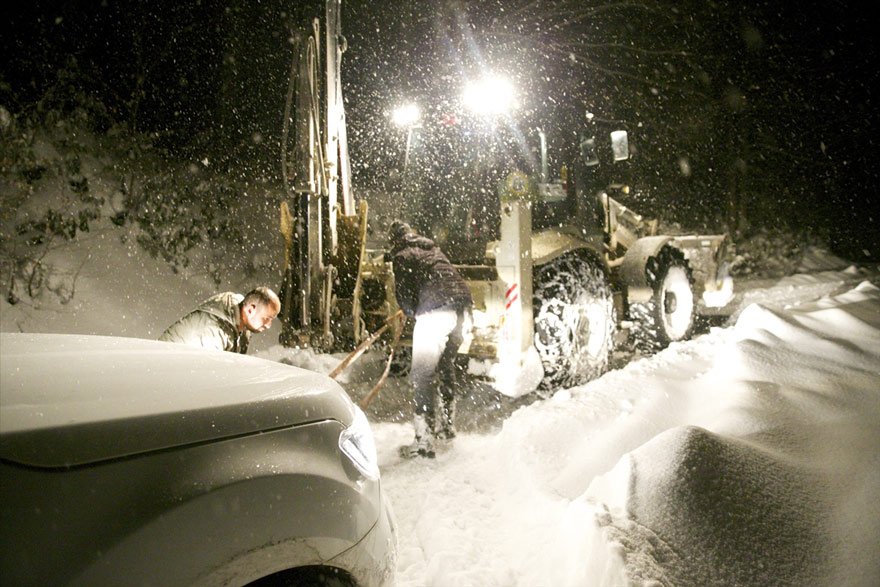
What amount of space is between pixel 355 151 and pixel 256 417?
996cm

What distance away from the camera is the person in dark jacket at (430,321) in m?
4.20

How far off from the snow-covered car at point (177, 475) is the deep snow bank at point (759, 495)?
117cm

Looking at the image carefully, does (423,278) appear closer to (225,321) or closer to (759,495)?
(225,321)

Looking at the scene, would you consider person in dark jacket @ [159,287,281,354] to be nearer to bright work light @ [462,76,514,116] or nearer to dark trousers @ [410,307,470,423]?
dark trousers @ [410,307,470,423]

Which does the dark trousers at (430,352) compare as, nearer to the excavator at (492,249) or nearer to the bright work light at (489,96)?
the excavator at (492,249)

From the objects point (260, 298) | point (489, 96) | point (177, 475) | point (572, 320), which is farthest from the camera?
point (572, 320)

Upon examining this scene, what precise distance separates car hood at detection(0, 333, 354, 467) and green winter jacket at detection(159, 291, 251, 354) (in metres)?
1.26

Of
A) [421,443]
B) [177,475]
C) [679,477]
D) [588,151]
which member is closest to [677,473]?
[679,477]

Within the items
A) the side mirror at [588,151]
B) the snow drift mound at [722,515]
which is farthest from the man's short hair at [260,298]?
the side mirror at [588,151]

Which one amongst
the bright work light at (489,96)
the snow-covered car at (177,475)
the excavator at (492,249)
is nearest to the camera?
the snow-covered car at (177,475)

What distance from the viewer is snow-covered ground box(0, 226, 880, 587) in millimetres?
1993

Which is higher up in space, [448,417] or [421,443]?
[448,417]

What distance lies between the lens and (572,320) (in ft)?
18.0

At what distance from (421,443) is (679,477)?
2321 mm
